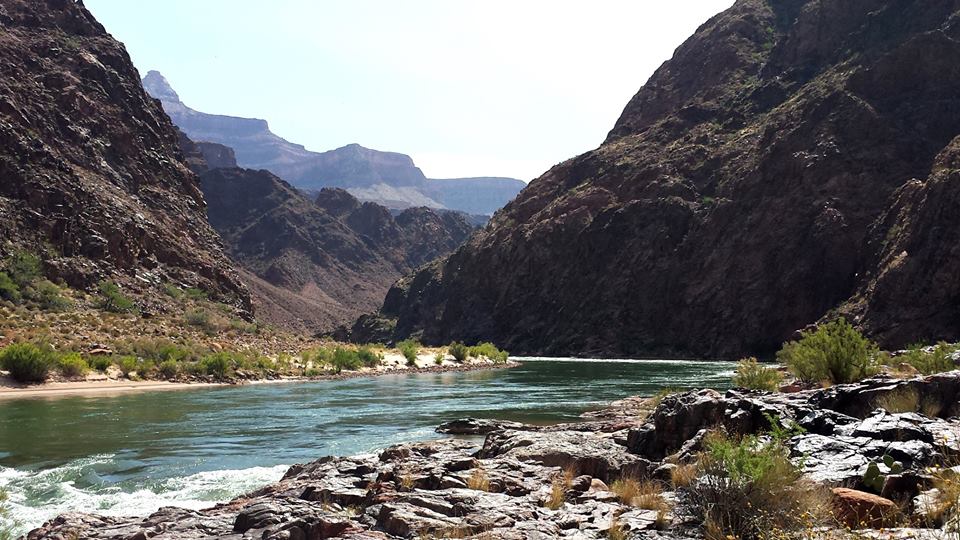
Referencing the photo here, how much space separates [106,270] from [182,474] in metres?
51.0

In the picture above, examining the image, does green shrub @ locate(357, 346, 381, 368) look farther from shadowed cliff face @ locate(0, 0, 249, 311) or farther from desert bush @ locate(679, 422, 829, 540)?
desert bush @ locate(679, 422, 829, 540)

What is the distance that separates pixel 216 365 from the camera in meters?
46.7

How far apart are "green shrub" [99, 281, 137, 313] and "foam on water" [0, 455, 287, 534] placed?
4149 centimetres

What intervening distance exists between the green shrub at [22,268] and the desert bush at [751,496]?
5332 cm

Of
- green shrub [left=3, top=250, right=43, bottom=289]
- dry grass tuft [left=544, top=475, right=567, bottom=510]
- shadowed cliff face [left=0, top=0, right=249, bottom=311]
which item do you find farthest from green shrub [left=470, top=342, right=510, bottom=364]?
dry grass tuft [left=544, top=475, right=567, bottom=510]

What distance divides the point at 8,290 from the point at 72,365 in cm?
1447

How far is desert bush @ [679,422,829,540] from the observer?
8211mm

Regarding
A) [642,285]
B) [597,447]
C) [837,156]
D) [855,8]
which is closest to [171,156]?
[642,285]

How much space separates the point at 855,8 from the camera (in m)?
108

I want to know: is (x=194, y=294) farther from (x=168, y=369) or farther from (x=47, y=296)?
Answer: (x=168, y=369)

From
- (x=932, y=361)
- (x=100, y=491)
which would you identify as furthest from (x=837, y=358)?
(x=100, y=491)

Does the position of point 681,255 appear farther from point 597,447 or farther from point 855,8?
point 597,447

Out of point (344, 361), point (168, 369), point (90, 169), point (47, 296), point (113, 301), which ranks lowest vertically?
point (344, 361)

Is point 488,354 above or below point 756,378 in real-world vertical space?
below
